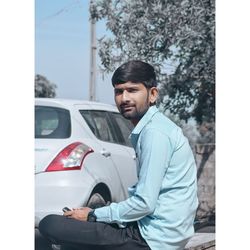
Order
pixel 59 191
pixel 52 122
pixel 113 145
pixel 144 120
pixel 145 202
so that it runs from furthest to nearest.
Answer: pixel 113 145, pixel 52 122, pixel 59 191, pixel 144 120, pixel 145 202

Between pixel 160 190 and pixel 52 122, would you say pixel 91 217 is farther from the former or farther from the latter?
pixel 52 122

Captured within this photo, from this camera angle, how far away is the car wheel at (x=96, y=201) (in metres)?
2.67

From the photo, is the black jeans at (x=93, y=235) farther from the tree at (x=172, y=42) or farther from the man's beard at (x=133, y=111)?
the tree at (x=172, y=42)

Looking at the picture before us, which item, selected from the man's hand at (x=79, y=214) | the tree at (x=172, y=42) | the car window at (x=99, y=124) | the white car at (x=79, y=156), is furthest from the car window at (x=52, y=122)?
the man's hand at (x=79, y=214)

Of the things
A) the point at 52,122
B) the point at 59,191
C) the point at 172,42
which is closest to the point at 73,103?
the point at 52,122

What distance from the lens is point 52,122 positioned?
2748mm

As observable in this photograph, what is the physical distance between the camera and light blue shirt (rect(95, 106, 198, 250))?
1.91 metres

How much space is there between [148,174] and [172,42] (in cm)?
122

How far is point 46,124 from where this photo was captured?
2697 mm

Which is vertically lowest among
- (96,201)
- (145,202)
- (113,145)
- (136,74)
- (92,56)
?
(96,201)

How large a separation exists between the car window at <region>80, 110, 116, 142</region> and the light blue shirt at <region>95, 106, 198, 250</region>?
838 millimetres

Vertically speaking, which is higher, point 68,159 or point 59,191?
point 68,159
